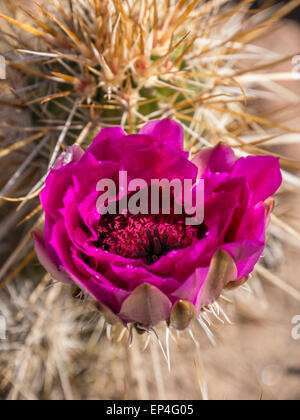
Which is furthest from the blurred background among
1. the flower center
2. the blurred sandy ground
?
the flower center

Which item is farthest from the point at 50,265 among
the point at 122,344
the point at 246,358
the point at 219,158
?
the point at 246,358

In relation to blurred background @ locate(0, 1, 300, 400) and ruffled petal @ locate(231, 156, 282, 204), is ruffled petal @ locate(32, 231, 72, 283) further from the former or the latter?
blurred background @ locate(0, 1, 300, 400)

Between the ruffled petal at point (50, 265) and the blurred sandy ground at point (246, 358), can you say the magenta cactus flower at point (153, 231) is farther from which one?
the blurred sandy ground at point (246, 358)

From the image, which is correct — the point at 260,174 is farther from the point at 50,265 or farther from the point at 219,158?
the point at 50,265

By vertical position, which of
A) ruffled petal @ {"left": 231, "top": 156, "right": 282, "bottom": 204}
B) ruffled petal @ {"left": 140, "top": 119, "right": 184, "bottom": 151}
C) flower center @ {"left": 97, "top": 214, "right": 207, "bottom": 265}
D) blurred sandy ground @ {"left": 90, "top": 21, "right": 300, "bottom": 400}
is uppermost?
ruffled petal @ {"left": 140, "top": 119, "right": 184, "bottom": 151}

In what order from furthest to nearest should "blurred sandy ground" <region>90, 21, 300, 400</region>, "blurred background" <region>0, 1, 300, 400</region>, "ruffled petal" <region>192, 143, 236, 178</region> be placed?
"blurred sandy ground" <region>90, 21, 300, 400</region>, "blurred background" <region>0, 1, 300, 400</region>, "ruffled petal" <region>192, 143, 236, 178</region>

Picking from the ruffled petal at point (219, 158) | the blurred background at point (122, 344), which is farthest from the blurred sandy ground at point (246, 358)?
the ruffled petal at point (219, 158)
